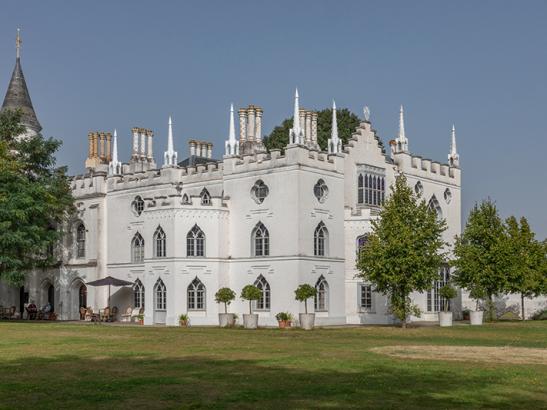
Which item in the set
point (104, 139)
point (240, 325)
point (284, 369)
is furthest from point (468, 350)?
point (104, 139)

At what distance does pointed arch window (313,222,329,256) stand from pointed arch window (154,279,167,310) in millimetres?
9143

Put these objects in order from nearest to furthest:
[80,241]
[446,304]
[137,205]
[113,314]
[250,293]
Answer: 1. [250,293]
2. [113,314]
3. [446,304]
4. [137,205]
5. [80,241]

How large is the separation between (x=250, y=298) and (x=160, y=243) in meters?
7.79

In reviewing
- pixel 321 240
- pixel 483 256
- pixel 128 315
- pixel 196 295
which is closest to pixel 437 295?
pixel 483 256

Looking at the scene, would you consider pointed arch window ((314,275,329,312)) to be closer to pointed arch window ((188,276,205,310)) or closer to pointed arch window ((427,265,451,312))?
pointed arch window ((188,276,205,310))

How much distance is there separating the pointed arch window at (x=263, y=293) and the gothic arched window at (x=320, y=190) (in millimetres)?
5677

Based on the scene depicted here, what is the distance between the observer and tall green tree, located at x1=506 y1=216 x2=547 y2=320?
49219 millimetres

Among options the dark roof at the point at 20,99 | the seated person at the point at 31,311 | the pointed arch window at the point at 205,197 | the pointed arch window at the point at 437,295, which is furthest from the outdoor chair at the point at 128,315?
the dark roof at the point at 20,99

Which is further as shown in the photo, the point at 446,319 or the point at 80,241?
the point at 80,241

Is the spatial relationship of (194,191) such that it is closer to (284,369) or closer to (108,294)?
(108,294)

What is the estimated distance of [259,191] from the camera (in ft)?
162

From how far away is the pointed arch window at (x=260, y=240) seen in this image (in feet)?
160

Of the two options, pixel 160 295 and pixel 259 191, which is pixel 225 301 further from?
pixel 259 191

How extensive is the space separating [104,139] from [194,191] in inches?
588
